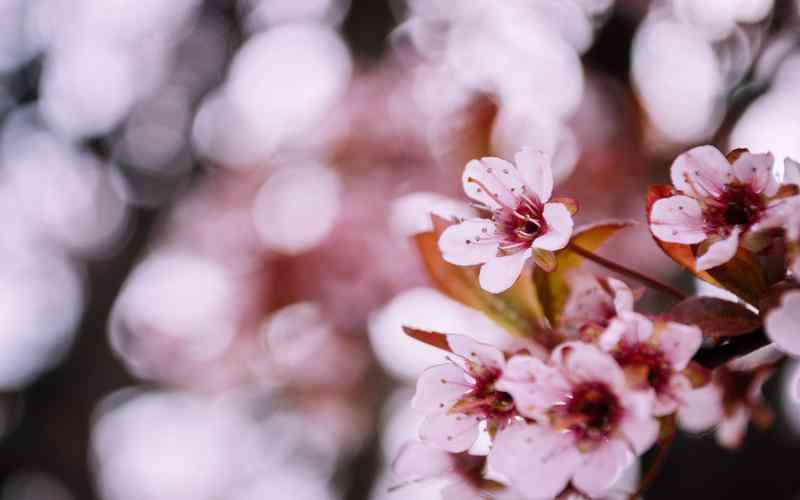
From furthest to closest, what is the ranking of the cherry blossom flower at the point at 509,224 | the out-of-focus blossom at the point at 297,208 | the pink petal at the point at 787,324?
the out-of-focus blossom at the point at 297,208
the cherry blossom flower at the point at 509,224
the pink petal at the point at 787,324

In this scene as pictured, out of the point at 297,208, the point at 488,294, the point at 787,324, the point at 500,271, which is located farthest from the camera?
the point at 297,208

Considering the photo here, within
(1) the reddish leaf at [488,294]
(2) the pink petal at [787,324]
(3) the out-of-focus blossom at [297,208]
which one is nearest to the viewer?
(2) the pink petal at [787,324]

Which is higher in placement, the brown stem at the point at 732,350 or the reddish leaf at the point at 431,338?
the brown stem at the point at 732,350

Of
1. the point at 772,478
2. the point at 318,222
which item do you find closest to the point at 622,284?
the point at 772,478

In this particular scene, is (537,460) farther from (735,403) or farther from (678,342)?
(735,403)

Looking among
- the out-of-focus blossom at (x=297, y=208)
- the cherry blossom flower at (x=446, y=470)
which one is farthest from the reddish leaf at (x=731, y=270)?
the out-of-focus blossom at (x=297, y=208)

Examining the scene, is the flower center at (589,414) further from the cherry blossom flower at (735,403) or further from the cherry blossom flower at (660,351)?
the cherry blossom flower at (735,403)

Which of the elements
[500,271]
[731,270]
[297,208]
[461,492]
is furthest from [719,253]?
[297,208]
